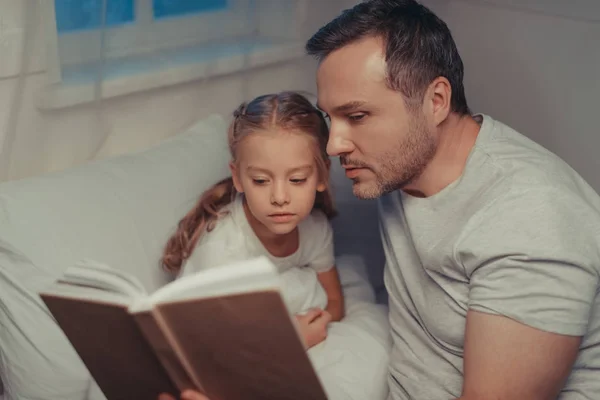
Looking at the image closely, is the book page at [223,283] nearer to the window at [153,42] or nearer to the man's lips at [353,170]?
the man's lips at [353,170]

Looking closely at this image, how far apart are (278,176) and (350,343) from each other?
38 cm

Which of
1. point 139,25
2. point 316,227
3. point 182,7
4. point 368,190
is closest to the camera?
point 368,190

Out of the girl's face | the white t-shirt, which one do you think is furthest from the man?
the white t-shirt

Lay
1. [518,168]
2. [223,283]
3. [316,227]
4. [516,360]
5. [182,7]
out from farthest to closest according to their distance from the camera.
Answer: [182,7] → [316,227] → [518,168] → [516,360] → [223,283]

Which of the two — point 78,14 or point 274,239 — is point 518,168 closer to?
point 274,239

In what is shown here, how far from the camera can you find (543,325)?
1.15 metres

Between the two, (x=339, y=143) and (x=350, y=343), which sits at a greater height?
(x=339, y=143)

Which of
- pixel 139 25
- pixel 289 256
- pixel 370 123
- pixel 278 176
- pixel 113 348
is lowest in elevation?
pixel 289 256

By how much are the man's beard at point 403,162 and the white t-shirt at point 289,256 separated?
0.28 meters

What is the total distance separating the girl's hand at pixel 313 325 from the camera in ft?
4.86

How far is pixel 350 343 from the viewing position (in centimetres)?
150

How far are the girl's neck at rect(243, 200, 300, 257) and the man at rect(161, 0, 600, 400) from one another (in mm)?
244

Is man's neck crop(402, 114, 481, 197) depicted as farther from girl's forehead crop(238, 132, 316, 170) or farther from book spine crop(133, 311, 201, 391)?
book spine crop(133, 311, 201, 391)

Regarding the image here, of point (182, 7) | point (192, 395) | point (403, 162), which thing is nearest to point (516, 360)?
point (403, 162)
